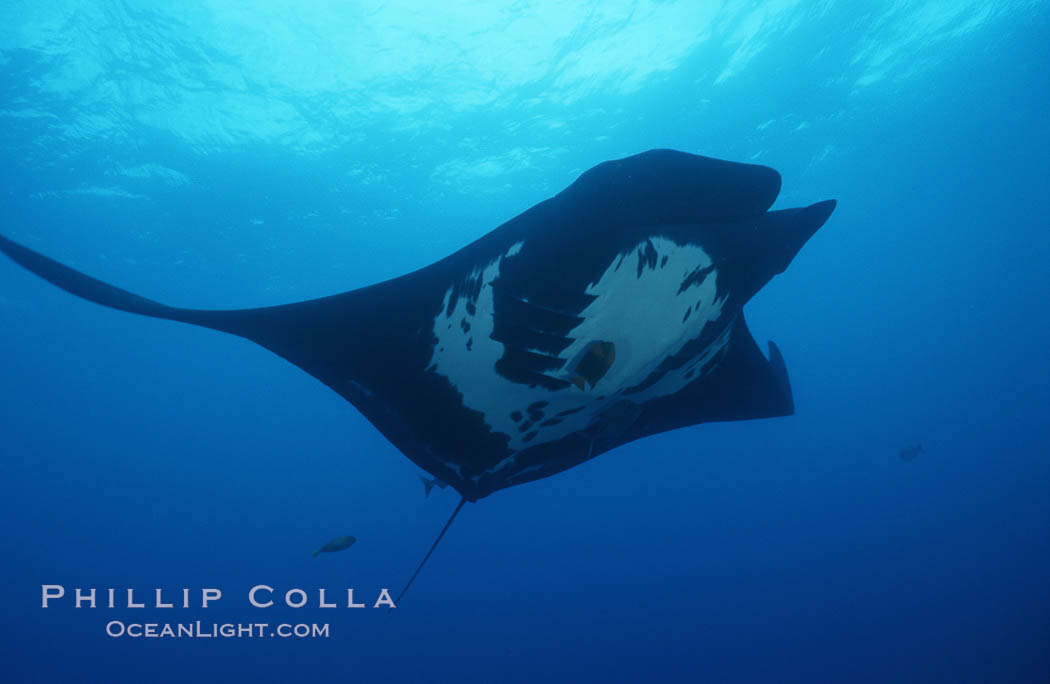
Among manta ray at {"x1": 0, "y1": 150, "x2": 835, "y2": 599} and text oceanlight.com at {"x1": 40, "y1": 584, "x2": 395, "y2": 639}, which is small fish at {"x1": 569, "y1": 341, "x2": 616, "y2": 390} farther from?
text oceanlight.com at {"x1": 40, "y1": 584, "x2": 395, "y2": 639}

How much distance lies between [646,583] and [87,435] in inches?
1409

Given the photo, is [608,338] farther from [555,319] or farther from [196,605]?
[196,605]

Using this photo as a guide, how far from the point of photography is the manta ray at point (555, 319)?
1908 millimetres

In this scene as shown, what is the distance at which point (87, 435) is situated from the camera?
33.1 metres

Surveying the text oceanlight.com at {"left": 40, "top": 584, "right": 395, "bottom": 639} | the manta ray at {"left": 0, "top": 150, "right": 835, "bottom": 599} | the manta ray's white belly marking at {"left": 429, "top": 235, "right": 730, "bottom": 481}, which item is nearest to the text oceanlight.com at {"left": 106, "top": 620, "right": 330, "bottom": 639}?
the text oceanlight.com at {"left": 40, "top": 584, "right": 395, "bottom": 639}

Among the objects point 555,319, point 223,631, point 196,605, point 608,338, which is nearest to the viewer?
point 555,319

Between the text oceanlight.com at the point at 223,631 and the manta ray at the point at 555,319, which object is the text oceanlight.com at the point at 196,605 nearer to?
the text oceanlight.com at the point at 223,631

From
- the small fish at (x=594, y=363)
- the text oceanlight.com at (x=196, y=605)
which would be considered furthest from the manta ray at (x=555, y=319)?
the text oceanlight.com at (x=196, y=605)

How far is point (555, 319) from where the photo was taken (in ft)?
7.57

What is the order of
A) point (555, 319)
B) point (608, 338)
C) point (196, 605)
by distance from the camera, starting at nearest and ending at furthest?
1. point (555, 319)
2. point (608, 338)
3. point (196, 605)

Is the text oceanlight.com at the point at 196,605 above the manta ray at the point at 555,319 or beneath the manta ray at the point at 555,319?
above

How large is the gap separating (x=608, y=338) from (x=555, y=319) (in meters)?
0.28

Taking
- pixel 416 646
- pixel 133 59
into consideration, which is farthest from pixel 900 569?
pixel 133 59

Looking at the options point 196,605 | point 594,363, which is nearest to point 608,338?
point 594,363
